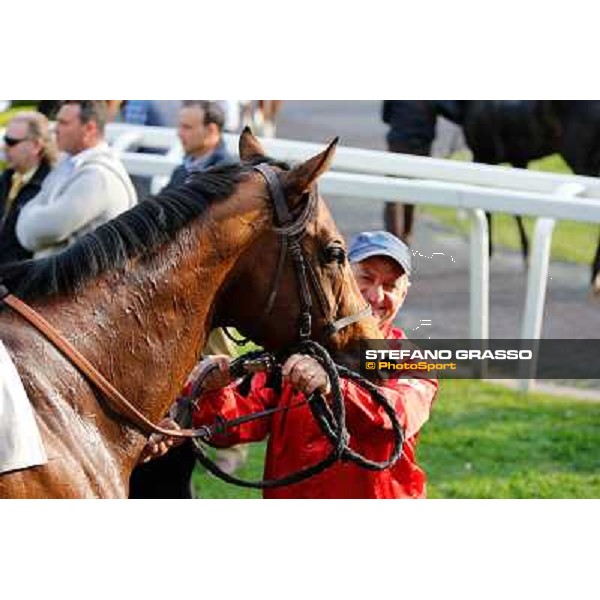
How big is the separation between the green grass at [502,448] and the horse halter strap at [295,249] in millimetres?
2818

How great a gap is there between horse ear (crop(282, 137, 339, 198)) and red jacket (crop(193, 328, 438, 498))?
67cm

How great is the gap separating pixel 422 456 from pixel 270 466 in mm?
3211

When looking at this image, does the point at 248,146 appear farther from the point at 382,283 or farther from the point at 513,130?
the point at 513,130

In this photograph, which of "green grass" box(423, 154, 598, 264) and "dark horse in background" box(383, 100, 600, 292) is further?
"green grass" box(423, 154, 598, 264)

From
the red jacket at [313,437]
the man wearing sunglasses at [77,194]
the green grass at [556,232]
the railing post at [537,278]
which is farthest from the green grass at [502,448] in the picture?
the green grass at [556,232]

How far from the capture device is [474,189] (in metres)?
8.00

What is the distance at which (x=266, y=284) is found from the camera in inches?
173

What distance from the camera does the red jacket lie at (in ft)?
15.5

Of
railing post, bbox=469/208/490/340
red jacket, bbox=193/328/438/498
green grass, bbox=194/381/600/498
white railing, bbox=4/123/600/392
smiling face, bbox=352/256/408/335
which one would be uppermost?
smiling face, bbox=352/256/408/335

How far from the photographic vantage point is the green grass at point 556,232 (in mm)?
12898

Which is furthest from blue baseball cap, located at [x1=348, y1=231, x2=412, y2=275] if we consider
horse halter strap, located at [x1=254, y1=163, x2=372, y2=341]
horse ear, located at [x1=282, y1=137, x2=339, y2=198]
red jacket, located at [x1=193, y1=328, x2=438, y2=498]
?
horse ear, located at [x1=282, y1=137, x2=339, y2=198]

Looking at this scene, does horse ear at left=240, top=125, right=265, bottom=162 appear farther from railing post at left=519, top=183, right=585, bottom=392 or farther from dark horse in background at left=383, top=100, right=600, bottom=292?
dark horse in background at left=383, top=100, right=600, bottom=292

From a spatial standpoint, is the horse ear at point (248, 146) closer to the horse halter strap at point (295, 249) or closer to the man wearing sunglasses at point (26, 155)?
the horse halter strap at point (295, 249)

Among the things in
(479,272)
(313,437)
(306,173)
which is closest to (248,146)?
(306,173)
